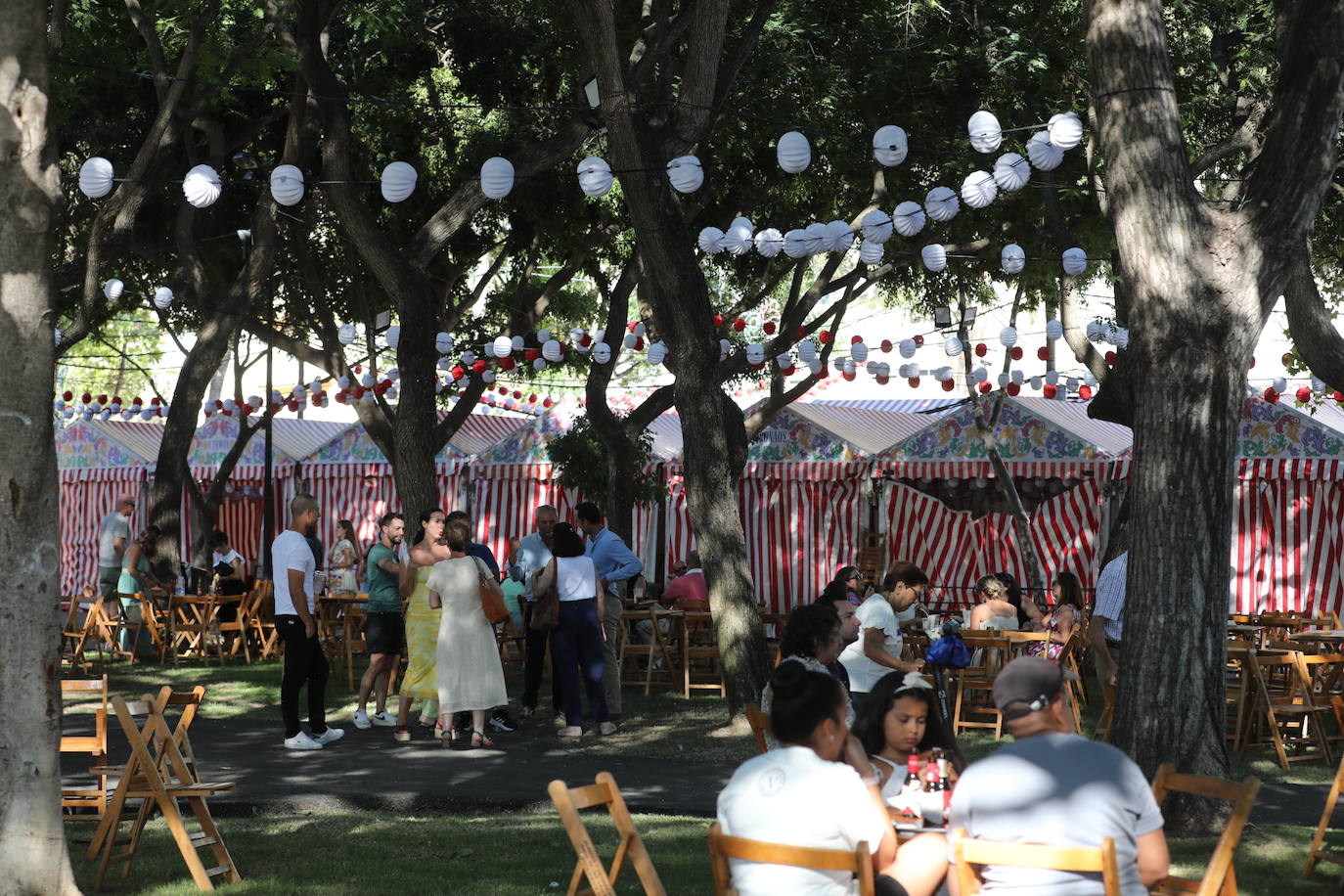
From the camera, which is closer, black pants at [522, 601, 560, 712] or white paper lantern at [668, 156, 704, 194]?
white paper lantern at [668, 156, 704, 194]

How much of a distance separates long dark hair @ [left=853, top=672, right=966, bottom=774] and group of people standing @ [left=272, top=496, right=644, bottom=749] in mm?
5082

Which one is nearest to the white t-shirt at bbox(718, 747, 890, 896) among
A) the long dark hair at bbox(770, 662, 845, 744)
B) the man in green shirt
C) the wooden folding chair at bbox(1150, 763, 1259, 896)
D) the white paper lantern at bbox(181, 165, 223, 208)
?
the long dark hair at bbox(770, 662, 845, 744)

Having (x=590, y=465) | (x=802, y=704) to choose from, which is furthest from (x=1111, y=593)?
(x=590, y=465)

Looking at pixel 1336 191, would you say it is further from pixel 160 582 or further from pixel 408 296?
pixel 160 582

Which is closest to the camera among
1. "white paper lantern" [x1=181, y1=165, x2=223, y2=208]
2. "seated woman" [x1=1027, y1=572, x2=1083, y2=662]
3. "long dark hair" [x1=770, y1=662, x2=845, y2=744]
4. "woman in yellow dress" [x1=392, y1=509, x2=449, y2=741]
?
"long dark hair" [x1=770, y1=662, x2=845, y2=744]

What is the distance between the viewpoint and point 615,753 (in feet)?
33.3

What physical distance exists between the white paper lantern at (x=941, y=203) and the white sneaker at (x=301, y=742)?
602cm

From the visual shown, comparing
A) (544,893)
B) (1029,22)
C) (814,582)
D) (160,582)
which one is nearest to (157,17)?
(160,582)

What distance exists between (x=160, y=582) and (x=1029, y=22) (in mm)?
11751

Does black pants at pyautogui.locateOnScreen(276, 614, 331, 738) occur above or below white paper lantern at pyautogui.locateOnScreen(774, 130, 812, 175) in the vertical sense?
below

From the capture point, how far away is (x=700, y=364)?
1070cm

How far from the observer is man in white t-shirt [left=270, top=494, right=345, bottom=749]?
9.88m

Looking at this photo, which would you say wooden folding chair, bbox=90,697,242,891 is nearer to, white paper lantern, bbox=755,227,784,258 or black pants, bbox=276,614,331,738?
black pants, bbox=276,614,331,738

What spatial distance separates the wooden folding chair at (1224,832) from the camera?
4.39 metres
